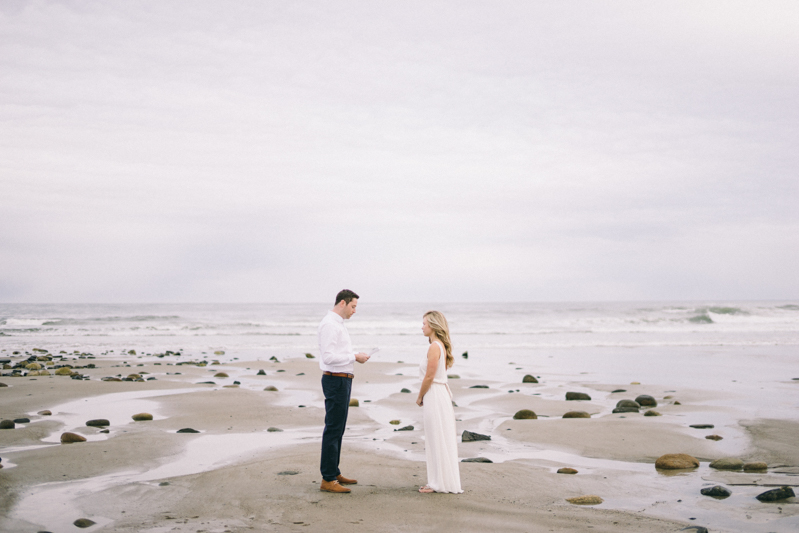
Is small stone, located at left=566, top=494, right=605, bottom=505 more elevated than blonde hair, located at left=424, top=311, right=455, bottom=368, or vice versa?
blonde hair, located at left=424, top=311, right=455, bottom=368

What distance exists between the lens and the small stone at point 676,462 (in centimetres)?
750

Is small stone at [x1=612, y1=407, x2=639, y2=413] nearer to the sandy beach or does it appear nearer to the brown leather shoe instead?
the sandy beach

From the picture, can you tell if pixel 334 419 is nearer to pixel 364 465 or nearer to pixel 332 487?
pixel 332 487

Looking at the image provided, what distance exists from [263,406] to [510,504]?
7492mm

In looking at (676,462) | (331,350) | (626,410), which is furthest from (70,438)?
(626,410)

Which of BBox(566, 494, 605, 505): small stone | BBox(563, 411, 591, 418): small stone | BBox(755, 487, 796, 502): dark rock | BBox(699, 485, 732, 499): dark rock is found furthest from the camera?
BBox(563, 411, 591, 418): small stone

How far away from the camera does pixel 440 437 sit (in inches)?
248

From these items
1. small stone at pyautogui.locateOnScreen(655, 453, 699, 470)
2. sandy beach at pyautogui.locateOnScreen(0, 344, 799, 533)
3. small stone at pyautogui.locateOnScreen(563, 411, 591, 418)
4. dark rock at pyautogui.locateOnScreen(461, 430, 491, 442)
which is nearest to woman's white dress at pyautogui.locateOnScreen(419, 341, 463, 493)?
sandy beach at pyautogui.locateOnScreen(0, 344, 799, 533)

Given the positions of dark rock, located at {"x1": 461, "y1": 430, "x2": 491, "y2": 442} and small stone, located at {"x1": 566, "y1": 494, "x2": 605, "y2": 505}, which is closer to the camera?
small stone, located at {"x1": 566, "y1": 494, "x2": 605, "y2": 505}

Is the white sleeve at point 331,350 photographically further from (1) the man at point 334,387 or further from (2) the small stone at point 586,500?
(2) the small stone at point 586,500

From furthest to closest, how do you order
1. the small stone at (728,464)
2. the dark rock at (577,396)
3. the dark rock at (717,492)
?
the dark rock at (577,396), the small stone at (728,464), the dark rock at (717,492)

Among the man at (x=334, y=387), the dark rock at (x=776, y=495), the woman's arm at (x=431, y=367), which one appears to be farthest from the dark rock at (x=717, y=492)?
the man at (x=334, y=387)

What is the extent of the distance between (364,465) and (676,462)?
4.22 meters

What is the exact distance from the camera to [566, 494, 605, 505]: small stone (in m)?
6.03
